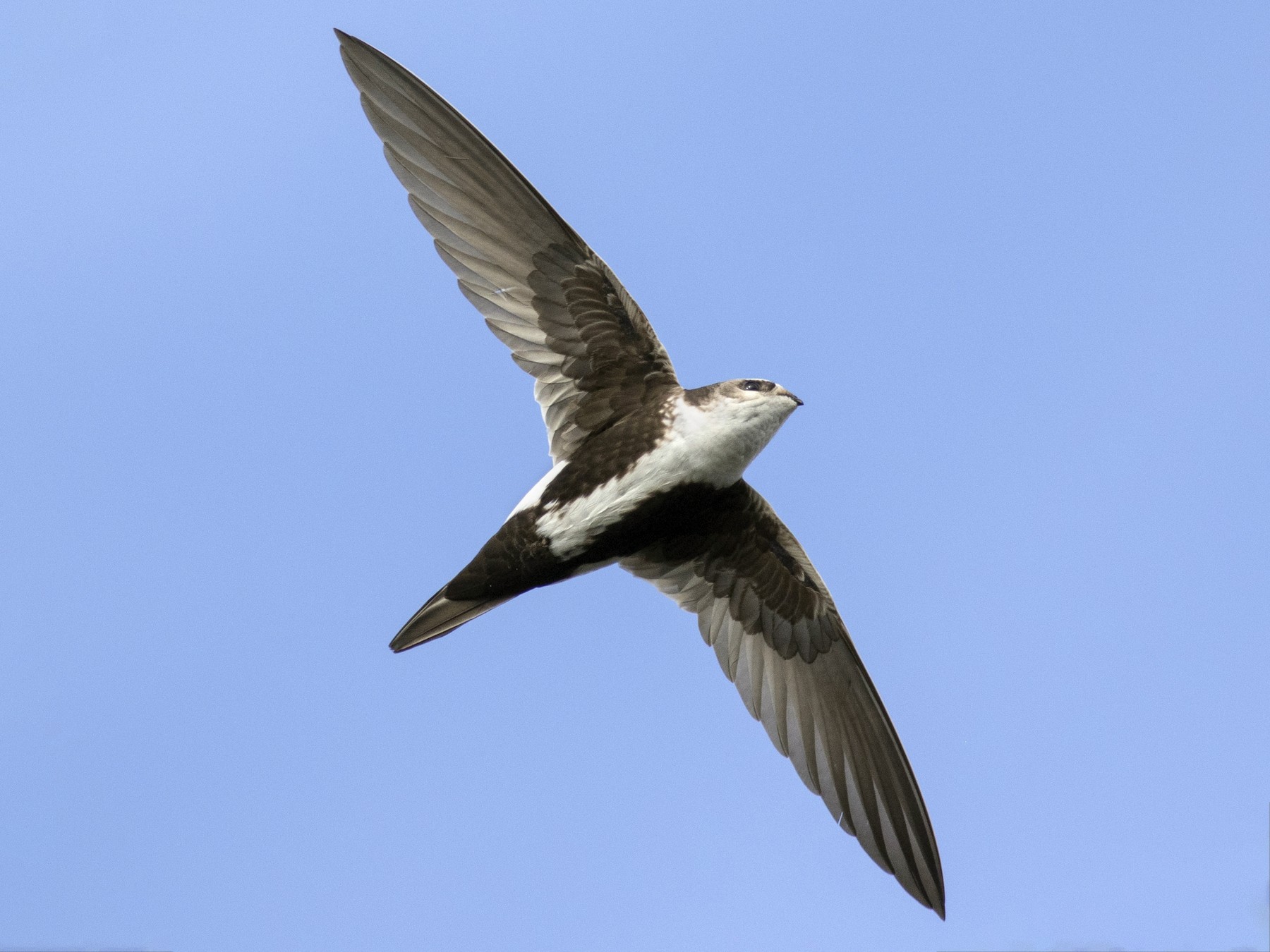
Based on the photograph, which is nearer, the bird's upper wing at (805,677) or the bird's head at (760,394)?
the bird's head at (760,394)

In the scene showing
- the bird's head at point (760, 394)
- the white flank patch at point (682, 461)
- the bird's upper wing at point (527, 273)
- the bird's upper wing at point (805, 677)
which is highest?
the bird's upper wing at point (527, 273)

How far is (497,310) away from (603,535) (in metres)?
1.06

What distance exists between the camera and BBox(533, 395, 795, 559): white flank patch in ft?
20.0

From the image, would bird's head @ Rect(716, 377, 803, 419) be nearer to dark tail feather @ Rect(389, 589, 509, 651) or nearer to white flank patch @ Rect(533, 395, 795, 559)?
white flank patch @ Rect(533, 395, 795, 559)

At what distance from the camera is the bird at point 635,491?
20.3 feet

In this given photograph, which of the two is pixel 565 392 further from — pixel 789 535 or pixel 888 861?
pixel 888 861

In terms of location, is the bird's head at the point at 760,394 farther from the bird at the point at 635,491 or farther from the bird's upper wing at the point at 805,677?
the bird's upper wing at the point at 805,677

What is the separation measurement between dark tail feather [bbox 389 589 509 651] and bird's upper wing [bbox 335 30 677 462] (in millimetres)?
698

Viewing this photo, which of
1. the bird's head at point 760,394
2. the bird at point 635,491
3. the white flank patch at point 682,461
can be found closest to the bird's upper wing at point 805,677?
the bird at point 635,491

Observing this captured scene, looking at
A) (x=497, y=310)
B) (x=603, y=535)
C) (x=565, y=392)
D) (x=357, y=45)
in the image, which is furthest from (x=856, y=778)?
(x=357, y=45)

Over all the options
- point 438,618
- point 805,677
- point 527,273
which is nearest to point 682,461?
point 527,273

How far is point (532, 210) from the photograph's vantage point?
6.41 metres

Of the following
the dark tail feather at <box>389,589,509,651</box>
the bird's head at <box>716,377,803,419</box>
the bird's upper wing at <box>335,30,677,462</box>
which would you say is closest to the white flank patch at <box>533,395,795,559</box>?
the bird's head at <box>716,377,803,419</box>

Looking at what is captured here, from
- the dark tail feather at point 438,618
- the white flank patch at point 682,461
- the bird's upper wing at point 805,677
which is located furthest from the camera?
the bird's upper wing at point 805,677
